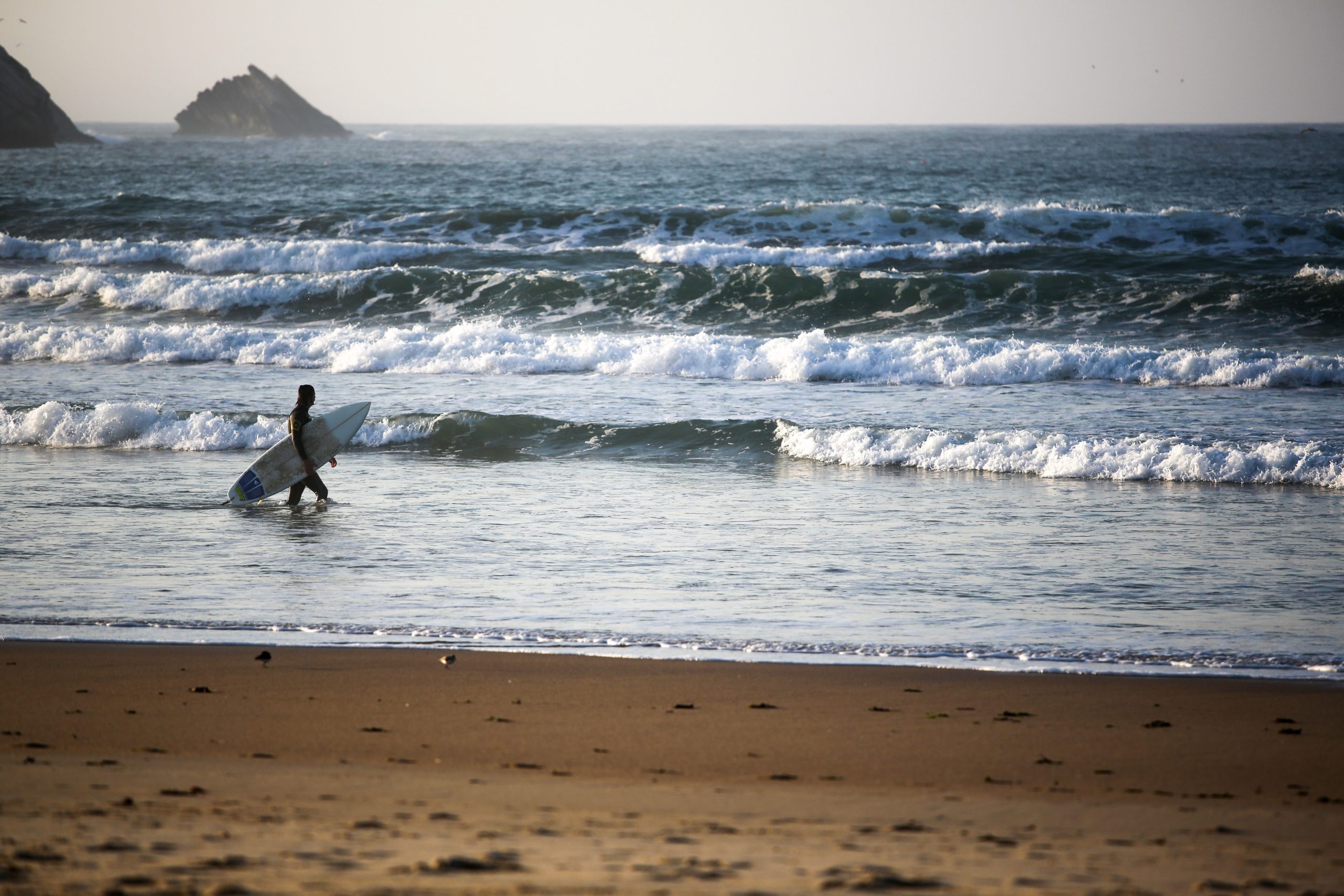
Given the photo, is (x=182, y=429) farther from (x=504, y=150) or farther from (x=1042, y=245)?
(x=504, y=150)

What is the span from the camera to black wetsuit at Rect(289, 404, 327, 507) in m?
10.7

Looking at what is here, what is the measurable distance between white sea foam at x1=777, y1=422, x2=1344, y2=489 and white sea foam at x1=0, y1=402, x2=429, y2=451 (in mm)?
5184

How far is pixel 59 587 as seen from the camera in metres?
7.56

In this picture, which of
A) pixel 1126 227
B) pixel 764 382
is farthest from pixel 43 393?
pixel 1126 227

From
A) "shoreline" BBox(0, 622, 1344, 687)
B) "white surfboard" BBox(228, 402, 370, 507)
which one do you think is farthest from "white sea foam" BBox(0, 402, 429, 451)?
"shoreline" BBox(0, 622, 1344, 687)

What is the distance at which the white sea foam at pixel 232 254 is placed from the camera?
1035 inches

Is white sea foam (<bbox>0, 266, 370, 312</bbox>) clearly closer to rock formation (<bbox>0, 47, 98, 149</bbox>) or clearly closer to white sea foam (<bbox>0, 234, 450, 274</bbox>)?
white sea foam (<bbox>0, 234, 450, 274</bbox>)

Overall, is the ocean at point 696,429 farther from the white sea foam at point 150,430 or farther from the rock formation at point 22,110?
the rock formation at point 22,110

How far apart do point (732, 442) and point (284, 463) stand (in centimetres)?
512

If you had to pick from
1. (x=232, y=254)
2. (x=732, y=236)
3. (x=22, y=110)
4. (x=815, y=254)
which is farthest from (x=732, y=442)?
(x=22, y=110)

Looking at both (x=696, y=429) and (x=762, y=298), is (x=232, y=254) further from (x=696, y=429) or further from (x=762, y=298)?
(x=696, y=429)

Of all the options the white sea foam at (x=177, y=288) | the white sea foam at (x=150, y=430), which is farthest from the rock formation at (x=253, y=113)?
the white sea foam at (x=150, y=430)

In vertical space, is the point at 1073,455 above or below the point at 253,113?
below

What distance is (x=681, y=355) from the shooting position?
17875 millimetres
